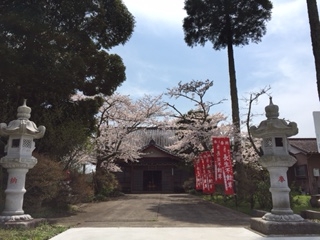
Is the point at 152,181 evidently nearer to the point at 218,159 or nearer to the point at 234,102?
the point at 218,159

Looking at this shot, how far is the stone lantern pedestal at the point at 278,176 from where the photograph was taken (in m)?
6.43

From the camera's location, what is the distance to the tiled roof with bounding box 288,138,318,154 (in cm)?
2671

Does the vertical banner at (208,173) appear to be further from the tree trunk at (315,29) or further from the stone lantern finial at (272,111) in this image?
the stone lantern finial at (272,111)

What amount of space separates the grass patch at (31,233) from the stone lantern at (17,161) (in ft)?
1.96

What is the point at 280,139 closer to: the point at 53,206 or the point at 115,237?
the point at 115,237

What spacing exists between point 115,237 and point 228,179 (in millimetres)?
9313

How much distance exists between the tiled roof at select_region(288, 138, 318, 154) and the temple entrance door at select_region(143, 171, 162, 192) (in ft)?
45.5

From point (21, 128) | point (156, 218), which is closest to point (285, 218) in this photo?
point (156, 218)

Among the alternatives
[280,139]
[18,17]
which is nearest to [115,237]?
[280,139]

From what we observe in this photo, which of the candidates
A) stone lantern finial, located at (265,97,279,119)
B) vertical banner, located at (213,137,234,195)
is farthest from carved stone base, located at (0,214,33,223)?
vertical banner, located at (213,137,234,195)

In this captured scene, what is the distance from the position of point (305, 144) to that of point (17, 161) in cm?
2827

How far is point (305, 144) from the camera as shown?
29.1m

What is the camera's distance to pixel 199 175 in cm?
2009

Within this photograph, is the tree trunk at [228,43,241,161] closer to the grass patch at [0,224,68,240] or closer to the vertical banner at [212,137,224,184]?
the vertical banner at [212,137,224,184]
